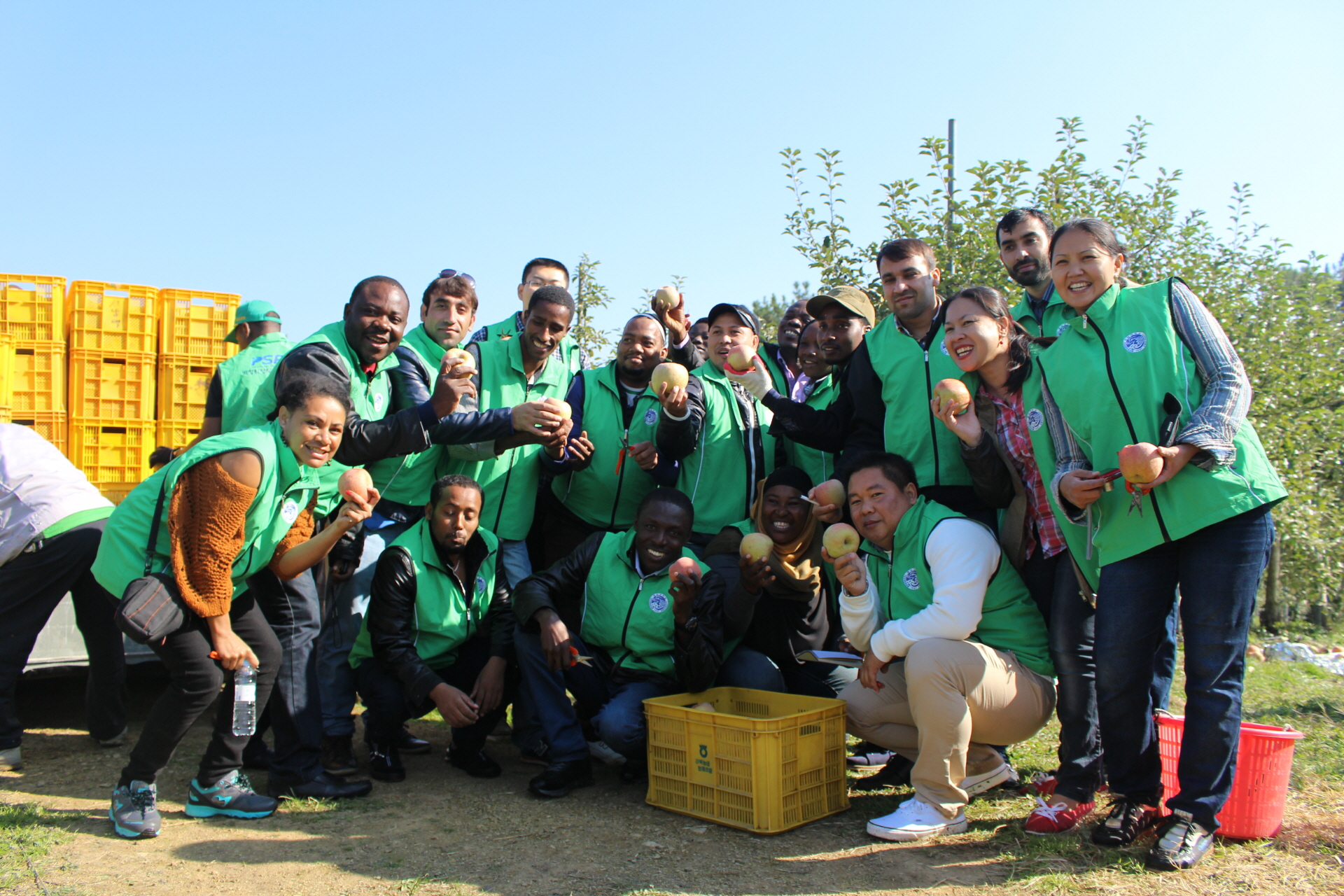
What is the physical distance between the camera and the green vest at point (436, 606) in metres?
4.91

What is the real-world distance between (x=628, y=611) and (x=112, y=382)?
22.0 ft

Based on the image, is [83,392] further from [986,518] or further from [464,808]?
[986,518]

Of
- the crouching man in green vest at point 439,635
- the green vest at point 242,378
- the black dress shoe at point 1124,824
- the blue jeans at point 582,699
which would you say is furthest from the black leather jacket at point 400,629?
the black dress shoe at point 1124,824

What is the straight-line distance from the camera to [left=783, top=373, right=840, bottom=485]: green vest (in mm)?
5578

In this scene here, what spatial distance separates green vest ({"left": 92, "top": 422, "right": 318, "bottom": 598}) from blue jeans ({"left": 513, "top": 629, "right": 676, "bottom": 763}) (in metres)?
1.37

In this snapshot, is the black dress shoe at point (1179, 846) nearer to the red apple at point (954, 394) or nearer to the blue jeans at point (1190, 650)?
the blue jeans at point (1190, 650)

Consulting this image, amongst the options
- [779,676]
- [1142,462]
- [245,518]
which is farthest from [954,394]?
[245,518]

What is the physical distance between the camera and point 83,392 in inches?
345

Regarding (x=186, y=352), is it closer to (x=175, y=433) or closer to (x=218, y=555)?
(x=175, y=433)

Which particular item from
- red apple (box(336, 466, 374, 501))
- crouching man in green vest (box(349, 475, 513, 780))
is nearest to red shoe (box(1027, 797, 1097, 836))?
crouching man in green vest (box(349, 475, 513, 780))

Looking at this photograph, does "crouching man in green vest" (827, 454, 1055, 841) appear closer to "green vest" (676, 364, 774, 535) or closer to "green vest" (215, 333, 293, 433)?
"green vest" (676, 364, 774, 535)

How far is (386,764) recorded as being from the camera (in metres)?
4.87

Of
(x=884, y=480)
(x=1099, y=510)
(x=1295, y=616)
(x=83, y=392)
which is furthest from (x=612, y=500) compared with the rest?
(x=1295, y=616)

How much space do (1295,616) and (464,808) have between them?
13.8 meters
